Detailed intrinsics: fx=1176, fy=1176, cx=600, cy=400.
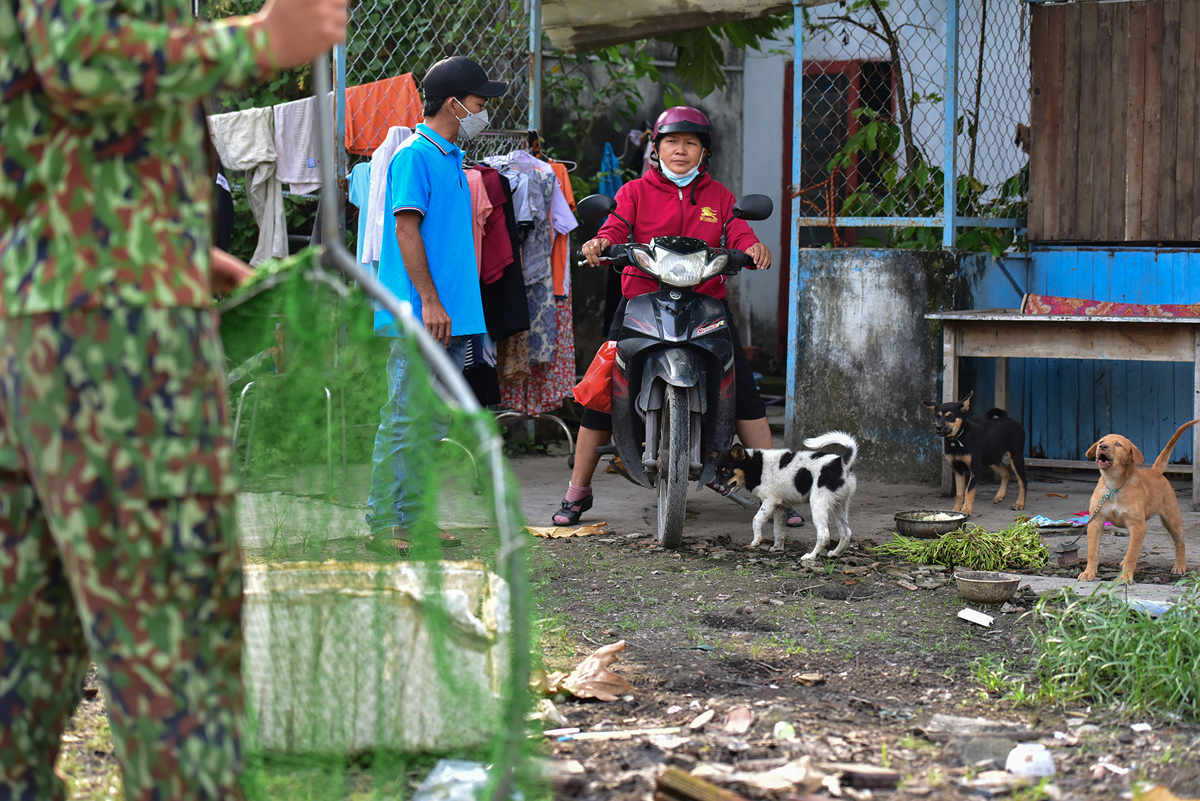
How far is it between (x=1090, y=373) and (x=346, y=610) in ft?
19.8

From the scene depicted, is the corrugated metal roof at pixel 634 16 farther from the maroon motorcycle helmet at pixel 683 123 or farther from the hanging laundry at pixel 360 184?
the hanging laundry at pixel 360 184

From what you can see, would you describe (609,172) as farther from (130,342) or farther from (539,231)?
(130,342)

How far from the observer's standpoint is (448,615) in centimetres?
267

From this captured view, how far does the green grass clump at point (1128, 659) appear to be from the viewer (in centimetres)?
316

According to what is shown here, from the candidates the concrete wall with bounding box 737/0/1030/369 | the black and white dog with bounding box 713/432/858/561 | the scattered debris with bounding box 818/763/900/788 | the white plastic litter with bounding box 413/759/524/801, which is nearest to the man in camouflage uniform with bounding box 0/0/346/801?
the white plastic litter with bounding box 413/759/524/801

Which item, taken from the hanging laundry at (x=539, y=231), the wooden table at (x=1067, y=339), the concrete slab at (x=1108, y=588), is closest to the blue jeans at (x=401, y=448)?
the hanging laundry at (x=539, y=231)

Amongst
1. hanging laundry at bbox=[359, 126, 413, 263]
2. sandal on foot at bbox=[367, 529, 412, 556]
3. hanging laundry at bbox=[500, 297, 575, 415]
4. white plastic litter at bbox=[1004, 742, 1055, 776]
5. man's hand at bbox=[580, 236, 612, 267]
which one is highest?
hanging laundry at bbox=[359, 126, 413, 263]

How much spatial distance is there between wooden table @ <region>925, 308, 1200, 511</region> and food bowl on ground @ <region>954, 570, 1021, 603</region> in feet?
7.78

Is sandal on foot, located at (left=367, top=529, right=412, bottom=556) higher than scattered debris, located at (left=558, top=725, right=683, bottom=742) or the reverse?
higher

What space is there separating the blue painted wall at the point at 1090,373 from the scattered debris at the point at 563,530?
295 centimetres

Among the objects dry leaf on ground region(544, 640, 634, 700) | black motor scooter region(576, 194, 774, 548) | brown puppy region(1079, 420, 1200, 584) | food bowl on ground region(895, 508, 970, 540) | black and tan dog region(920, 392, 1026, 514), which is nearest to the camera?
dry leaf on ground region(544, 640, 634, 700)

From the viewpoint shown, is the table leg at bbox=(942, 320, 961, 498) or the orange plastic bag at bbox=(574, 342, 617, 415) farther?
the table leg at bbox=(942, 320, 961, 498)

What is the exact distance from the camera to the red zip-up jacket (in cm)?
567

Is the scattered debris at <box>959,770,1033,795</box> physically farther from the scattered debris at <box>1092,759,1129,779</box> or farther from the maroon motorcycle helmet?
the maroon motorcycle helmet
